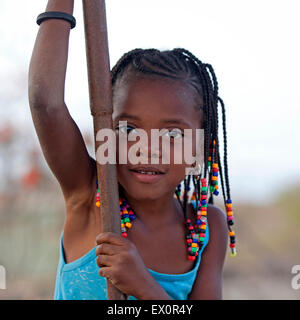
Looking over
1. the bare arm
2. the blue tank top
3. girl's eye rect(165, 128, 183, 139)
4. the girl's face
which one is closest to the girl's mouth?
the girl's face

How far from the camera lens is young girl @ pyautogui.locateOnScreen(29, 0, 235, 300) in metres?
1.68

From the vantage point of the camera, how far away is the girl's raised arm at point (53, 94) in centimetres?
166

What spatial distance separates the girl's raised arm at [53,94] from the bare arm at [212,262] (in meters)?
0.86

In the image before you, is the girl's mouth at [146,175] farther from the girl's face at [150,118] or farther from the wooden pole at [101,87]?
the wooden pole at [101,87]

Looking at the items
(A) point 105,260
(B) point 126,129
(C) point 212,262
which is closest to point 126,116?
(B) point 126,129

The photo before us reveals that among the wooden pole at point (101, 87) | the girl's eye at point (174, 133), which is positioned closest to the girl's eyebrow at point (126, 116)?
the girl's eye at point (174, 133)

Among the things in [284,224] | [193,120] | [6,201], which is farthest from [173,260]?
[284,224]

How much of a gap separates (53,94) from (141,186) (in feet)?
1.69

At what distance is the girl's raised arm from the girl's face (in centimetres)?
21

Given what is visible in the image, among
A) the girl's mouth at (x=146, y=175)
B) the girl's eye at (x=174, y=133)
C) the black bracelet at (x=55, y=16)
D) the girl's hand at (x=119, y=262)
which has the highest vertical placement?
the black bracelet at (x=55, y=16)

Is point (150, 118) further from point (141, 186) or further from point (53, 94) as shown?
point (53, 94)

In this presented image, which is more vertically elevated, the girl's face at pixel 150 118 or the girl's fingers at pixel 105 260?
the girl's face at pixel 150 118

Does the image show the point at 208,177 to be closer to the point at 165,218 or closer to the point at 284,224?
the point at 165,218

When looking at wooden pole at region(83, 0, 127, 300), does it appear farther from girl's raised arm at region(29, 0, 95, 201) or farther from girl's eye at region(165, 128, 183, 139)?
girl's eye at region(165, 128, 183, 139)
